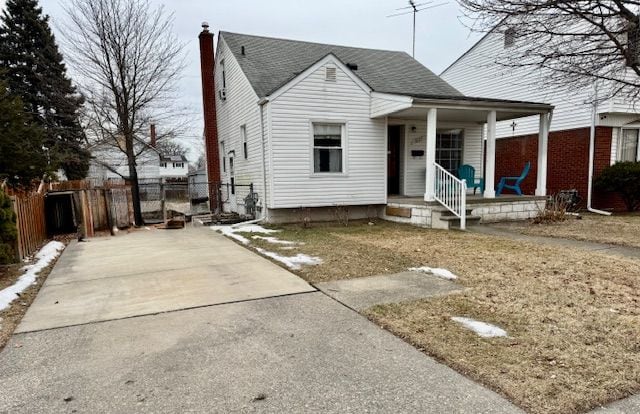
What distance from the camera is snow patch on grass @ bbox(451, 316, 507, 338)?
3.22m

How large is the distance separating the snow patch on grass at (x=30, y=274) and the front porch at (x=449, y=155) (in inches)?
331

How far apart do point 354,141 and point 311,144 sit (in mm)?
1309

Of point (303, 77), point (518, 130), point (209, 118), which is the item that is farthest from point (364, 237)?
point (518, 130)

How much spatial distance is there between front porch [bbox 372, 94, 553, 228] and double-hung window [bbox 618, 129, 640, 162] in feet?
9.01

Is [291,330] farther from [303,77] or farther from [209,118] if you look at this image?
[209,118]

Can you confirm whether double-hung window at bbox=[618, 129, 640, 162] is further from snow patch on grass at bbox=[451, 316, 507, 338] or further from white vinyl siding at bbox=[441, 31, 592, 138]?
snow patch on grass at bbox=[451, 316, 507, 338]

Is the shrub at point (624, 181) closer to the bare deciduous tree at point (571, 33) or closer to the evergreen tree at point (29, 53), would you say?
the bare deciduous tree at point (571, 33)

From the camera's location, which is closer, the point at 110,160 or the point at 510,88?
the point at 510,88

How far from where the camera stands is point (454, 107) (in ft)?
33.1

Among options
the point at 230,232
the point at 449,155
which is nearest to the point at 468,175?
the point at 449,155

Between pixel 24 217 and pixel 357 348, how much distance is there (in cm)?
745

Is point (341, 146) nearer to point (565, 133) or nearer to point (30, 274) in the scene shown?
point (30, 274)

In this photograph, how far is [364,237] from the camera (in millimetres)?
8602

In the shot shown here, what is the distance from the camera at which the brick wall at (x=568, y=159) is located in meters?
13.0
